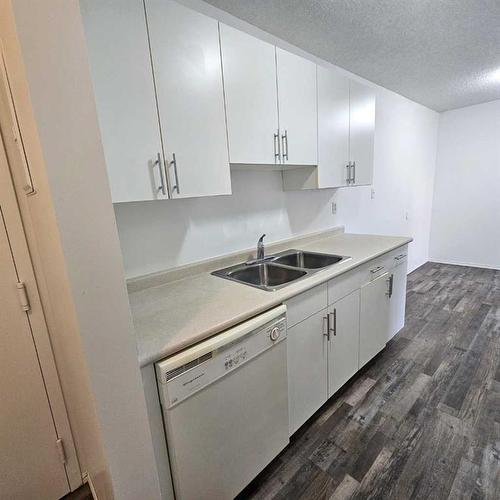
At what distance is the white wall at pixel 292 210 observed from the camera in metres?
1.50

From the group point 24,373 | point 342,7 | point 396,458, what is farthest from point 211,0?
point 396,458

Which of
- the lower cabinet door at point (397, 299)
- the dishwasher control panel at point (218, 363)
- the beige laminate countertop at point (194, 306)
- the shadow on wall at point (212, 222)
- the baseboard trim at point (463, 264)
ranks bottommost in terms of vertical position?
the baseboard trim at point (463, 264)

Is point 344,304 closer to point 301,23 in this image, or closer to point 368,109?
point 368,109

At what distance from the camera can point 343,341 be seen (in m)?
1.74

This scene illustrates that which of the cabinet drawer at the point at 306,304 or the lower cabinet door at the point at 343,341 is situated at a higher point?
the cabinet drawer at the point at 306,304

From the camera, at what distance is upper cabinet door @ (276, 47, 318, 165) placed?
5.17ft

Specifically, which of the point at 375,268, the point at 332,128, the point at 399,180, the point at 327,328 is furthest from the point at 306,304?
the point at 399,180

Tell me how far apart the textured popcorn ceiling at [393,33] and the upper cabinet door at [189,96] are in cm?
66

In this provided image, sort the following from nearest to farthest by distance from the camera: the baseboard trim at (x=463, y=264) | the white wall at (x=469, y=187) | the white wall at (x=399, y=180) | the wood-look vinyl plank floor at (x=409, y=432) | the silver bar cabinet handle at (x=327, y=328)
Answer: the wood-look vinyl plank floor at (x=409, y=432) < the silver bar cabinet handle at (x=327, y=328) < the white wall at (x=399, y=180) < the white wall at (x=469, y=187) < the baseboard trim at (x=463, y=264)

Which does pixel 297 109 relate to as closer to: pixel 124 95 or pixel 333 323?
pixel 124 95

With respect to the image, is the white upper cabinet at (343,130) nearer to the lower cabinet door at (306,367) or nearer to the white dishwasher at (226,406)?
the lower cabinet door at (306,367)

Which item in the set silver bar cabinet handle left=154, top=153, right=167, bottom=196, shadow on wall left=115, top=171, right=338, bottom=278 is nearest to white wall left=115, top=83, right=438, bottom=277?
shadow on wall left=115, top=171, right=338, bottom=278

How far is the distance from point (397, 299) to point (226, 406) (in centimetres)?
184

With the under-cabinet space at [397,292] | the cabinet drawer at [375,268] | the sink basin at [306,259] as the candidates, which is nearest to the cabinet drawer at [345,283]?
the cabinet drawer at [375,268]
